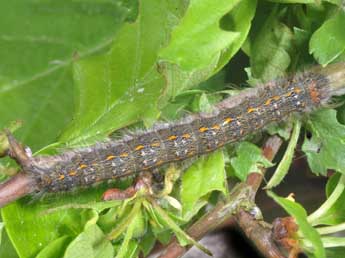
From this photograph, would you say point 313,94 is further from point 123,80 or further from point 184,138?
point 123,80

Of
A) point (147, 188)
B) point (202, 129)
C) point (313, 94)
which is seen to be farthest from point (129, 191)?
point (313, 94)

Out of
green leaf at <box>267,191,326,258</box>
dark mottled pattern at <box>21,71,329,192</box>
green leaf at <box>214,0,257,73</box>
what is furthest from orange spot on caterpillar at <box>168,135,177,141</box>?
green leaf at <box>267,191,326,258</box>

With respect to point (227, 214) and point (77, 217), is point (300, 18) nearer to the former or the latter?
point (227, 214)

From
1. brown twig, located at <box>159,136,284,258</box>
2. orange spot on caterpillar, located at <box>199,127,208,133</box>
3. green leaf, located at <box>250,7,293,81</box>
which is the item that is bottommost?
brown twig, located at <box>159,136,284,258</box>

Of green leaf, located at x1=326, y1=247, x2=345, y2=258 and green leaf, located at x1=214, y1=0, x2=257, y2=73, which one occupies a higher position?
green leaf, located at x1=214, y1=0, x2=257, y2=73

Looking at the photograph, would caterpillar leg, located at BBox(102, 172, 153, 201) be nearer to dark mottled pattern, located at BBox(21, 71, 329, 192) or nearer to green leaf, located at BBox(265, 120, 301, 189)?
dark mottled pattern, located at BBox(21, 71, 329, 192)

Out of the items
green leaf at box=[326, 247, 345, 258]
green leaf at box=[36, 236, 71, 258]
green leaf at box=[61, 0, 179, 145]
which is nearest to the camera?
green leaf at box=[36, 236, 71, 258]

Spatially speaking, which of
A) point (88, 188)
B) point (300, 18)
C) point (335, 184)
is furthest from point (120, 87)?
point (335, 184)
